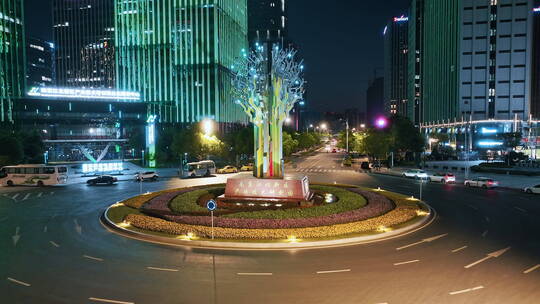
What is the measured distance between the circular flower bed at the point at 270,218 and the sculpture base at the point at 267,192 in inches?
95.5

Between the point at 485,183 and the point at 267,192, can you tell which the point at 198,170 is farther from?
the point at 485,183

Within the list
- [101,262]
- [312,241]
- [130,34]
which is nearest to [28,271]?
[101,262]

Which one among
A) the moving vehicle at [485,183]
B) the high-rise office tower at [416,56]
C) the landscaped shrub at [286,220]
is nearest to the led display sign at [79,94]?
the landscaped shrub at [286,220]

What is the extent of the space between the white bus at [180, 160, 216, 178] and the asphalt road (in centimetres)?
3334

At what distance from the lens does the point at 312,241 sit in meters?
19.9

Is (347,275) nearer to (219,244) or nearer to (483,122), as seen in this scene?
(219,244)

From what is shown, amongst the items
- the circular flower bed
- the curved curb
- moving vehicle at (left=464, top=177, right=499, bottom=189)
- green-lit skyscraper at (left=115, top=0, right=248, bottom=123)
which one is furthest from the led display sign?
moving vehicle at (left=464, top=177, right=499, bottom=189)

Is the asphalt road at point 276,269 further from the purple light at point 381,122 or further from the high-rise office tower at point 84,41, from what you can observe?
the high-rise office tower at point 84,41

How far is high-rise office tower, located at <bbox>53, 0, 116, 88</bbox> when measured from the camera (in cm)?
15662

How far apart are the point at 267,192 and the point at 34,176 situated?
33.7 meters

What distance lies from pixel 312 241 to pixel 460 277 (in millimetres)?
7256

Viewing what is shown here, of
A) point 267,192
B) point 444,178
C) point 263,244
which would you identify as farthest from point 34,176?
point 444,178

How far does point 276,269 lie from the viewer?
16172 mm

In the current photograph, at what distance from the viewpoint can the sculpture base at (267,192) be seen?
29.0 m
